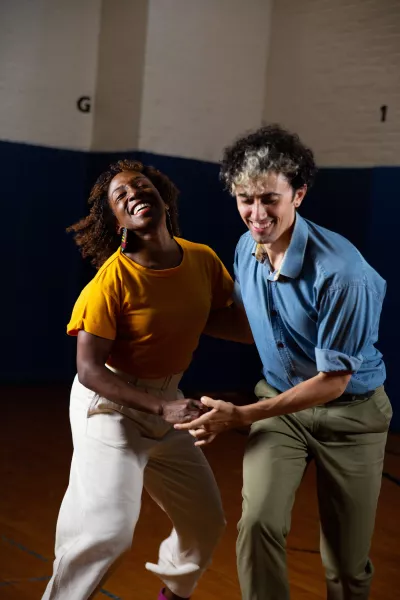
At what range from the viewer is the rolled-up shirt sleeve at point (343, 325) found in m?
2.68

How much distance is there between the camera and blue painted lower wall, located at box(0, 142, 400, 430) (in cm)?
798

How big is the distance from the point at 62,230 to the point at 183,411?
5.72m

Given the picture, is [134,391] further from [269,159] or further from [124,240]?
[269,159]

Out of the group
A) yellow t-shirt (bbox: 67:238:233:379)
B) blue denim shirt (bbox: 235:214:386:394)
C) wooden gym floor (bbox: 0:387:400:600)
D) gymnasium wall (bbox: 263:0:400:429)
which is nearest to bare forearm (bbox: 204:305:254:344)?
yellow t-shirt (bbox: 67:238:233:379)

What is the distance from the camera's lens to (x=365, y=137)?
773cm

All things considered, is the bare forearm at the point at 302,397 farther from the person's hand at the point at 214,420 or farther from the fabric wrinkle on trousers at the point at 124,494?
the fabric wrinkle on trousers at the point at 124,494

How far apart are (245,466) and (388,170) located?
508cm

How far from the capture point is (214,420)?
2.82 metres

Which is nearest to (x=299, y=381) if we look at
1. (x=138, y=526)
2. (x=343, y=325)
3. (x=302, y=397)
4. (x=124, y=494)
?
(x=302, y=397)

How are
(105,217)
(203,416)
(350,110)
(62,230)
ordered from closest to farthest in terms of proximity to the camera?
1. (203,416)
2. (105,217)
3. (350,110)
4. (62,230)

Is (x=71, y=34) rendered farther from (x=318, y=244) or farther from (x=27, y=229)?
(x=318, y=244)

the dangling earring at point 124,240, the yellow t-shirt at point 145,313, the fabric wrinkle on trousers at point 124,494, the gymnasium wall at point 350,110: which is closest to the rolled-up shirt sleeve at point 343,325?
the yellow t-shirt at point 145,313

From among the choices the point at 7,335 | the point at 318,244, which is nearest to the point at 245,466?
the point at 318,244

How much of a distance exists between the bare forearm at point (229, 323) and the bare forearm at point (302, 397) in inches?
20.4
